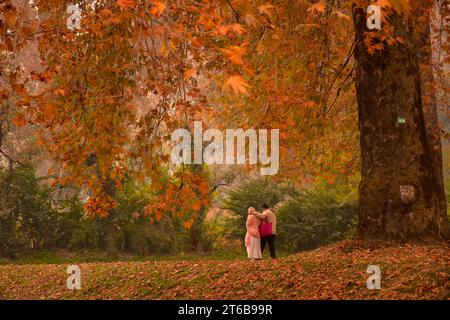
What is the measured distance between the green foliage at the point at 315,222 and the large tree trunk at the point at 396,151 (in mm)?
12637

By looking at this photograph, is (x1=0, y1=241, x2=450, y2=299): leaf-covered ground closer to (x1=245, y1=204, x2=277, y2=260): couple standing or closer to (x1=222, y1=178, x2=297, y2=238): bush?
(x1=245, y1=204, x2=277, y2=260): couple standing

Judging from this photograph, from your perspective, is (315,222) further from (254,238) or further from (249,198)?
(254,238)

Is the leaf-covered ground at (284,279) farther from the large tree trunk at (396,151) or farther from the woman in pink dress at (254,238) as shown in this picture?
the woman in pink dress at (254,238)

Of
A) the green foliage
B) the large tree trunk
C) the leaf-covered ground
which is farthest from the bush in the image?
the large tree trunk

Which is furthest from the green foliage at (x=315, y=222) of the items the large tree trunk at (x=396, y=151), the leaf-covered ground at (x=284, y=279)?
the large tree trunk at (x=396, y=151)

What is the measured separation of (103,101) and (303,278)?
14.0ft

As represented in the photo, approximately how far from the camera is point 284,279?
11.1 meters

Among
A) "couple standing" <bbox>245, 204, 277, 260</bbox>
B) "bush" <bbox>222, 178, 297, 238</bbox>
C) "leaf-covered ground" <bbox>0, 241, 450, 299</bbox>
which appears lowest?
"leaf-covered ground" <bbox>0, 241, 450, 299</bbox>

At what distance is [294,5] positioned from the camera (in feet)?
41.6

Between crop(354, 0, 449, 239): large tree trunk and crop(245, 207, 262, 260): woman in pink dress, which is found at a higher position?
crop(354, 0, 449, 239): large tree trunk

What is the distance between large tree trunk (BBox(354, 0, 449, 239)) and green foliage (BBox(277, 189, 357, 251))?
12.6 meters

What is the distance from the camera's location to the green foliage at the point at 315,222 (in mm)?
25906

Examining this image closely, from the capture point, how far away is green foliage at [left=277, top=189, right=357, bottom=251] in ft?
85.0

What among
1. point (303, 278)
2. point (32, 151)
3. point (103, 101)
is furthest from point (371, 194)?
point (32, 151)
